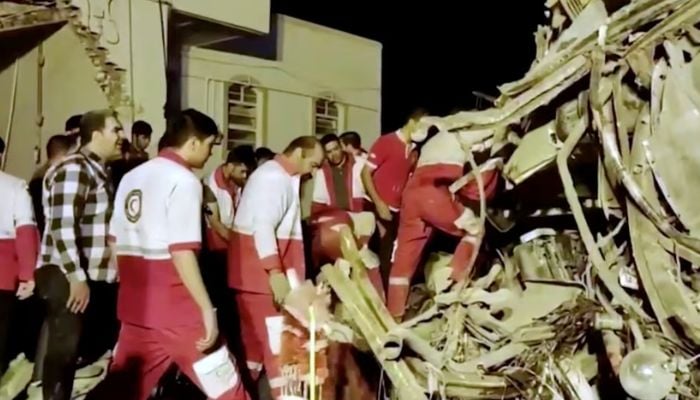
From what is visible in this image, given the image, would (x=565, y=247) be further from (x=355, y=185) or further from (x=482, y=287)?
(x=355, y=185)

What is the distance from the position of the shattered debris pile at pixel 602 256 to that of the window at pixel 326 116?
43.2 feet

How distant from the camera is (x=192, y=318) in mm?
7016

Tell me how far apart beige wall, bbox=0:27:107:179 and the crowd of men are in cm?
337

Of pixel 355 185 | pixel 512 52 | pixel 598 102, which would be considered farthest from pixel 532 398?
pixel 512 52

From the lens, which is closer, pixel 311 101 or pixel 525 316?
pixel 525 316

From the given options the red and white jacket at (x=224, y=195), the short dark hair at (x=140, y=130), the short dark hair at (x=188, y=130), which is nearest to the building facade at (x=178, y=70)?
the short dark hair at (x=140, y=130)

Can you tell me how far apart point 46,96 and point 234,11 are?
271 centimetres

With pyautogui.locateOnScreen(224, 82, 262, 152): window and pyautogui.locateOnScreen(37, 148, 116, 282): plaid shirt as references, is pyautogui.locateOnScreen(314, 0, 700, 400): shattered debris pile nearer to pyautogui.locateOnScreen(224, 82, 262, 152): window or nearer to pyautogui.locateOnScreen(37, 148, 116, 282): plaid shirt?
pyautogui.locateOnScreen(37, 148, 116, 282): plaid shirt

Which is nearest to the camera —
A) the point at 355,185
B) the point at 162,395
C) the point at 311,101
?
the point at 162,395

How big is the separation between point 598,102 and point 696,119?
393 millimetres

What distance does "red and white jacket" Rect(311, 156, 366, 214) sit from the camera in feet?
37.6

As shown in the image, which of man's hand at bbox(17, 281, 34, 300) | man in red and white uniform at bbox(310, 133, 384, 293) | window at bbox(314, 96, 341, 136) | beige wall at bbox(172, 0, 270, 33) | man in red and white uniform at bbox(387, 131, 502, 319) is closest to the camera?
man's hand at bbox(17, 281, 34, 300)

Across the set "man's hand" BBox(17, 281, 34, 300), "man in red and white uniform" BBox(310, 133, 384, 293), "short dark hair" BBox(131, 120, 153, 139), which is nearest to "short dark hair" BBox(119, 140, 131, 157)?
"short dark hair" BBox(131, 120, 153, 139)

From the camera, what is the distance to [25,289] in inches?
320
